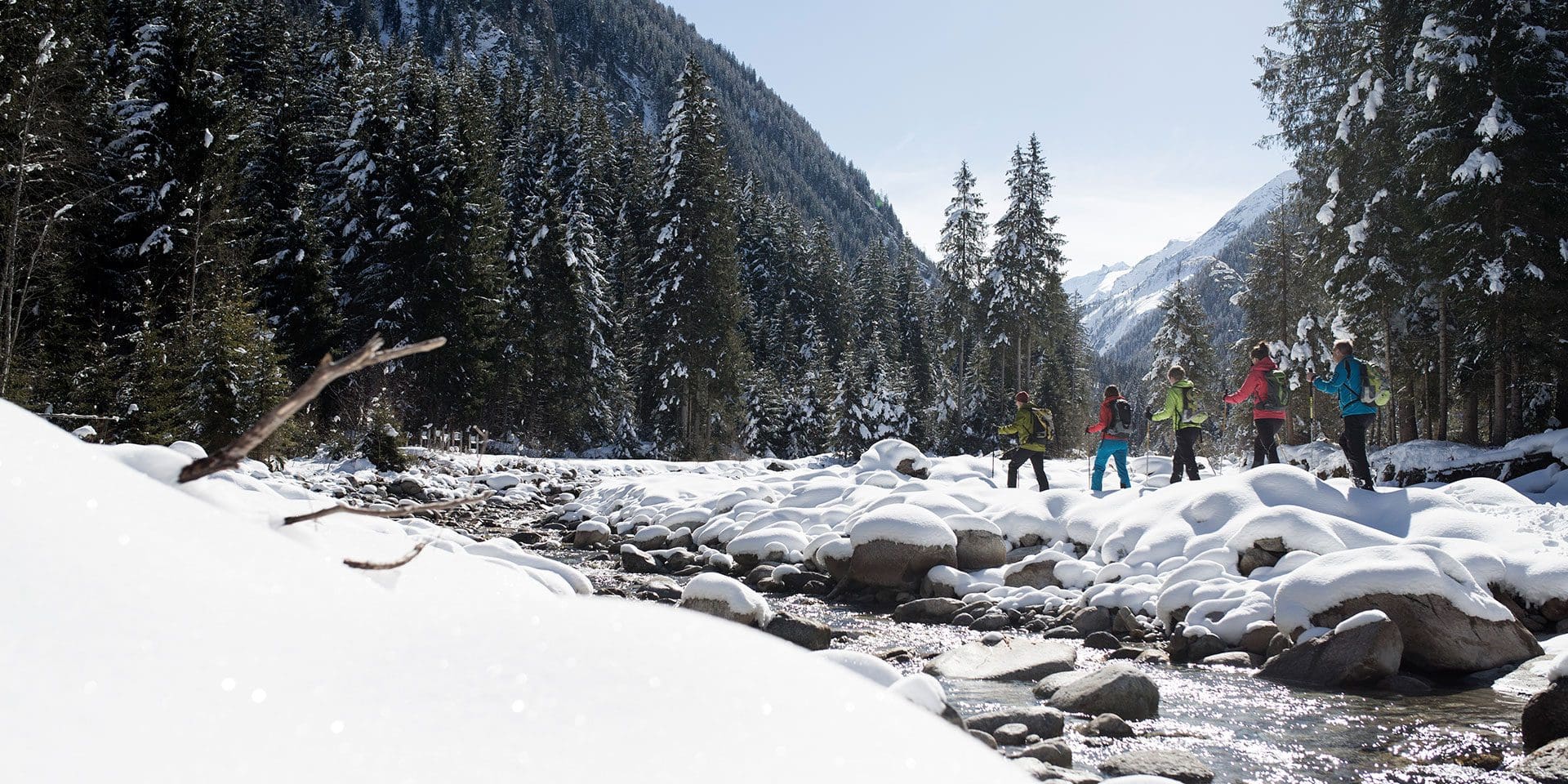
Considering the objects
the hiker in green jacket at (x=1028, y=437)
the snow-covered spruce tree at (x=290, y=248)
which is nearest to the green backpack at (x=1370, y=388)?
the hiker in green jacket at (x=1028, y=437)

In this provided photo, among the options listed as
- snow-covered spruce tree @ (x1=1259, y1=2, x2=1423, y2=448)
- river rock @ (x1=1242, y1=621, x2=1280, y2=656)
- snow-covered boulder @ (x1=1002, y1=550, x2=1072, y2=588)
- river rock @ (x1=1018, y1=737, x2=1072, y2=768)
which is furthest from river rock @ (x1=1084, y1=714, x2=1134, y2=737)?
snow-covered spruce tree @ (x1=1259, y1=2, x2=1423, y2=448)

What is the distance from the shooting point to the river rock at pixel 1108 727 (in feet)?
17.9

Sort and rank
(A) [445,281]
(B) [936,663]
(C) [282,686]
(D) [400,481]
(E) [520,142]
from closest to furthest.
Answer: (C) [282,686] < (B) [936,663] < (D) [400,481] < (A) [445,281] < (E) [520,142]

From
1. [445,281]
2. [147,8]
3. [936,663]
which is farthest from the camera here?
[445,281]

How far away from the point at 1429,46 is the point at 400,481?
21.0 m

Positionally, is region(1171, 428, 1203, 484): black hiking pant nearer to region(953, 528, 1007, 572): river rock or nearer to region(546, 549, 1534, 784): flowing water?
region(953, 528, 1007, 572): river rock

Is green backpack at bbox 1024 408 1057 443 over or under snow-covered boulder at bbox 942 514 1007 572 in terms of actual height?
over

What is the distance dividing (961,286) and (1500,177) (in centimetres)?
3068

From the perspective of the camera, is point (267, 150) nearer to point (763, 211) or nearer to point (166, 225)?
point (166, 225)

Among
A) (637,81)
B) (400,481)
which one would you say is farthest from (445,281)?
(637,81)

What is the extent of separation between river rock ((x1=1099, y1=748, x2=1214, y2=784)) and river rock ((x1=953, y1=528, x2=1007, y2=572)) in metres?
5.75

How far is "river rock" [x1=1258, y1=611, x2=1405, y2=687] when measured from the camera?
6.52 metres

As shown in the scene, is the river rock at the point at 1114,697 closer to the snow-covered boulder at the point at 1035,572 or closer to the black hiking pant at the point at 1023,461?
the snow-covered boulder at the point at 1035,572

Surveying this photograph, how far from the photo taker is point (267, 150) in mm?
26266
